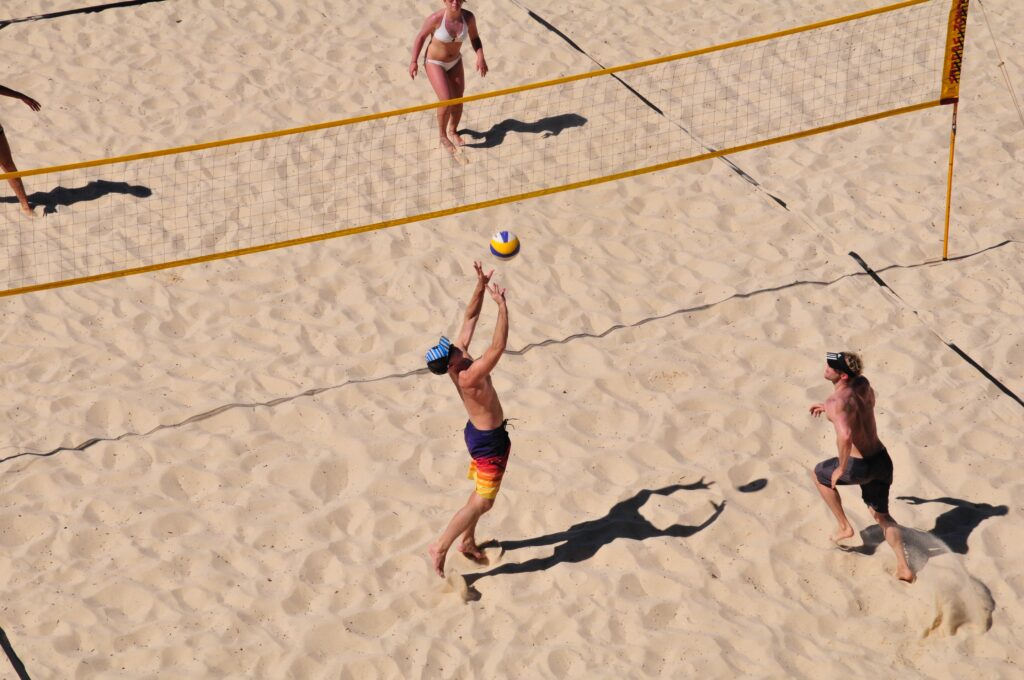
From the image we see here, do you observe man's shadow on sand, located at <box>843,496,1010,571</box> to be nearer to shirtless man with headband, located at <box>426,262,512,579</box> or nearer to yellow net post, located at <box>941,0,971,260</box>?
shirtless man with headband, located at <box>426,262,512,579</box>

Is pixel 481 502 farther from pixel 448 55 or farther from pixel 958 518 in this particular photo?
pixel 448 55

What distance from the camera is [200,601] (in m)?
6.23

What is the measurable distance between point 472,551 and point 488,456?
2.17 feet

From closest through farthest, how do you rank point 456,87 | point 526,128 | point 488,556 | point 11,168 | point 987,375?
1. point 488,556
2. point 987,375
3. point 11,168
4. point 456,87
5. point 526,128

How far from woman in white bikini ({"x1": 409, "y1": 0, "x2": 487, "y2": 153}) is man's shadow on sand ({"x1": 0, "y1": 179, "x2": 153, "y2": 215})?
2344 millimetres

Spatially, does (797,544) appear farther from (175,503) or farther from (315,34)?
(315,34)

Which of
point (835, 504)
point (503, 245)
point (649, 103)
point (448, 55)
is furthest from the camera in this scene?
point (649, 103)

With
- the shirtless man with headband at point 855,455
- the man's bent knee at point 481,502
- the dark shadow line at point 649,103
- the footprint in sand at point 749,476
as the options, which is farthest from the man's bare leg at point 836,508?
the dark shadow line at point 649,103

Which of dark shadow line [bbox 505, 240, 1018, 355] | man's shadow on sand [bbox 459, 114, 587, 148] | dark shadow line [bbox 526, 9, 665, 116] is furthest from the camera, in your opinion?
dark shadow line [bbox 526, 9, 665, 116]

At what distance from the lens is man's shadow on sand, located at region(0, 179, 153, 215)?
9.30m

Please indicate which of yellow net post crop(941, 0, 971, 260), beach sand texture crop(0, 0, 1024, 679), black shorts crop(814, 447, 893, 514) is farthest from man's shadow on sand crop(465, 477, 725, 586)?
yellow net post crop(941, 0, 971, 260)

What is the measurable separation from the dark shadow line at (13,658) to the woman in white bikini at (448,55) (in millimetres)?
5211

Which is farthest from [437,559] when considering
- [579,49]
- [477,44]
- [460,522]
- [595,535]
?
[579,49]

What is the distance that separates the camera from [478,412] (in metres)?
6.04
